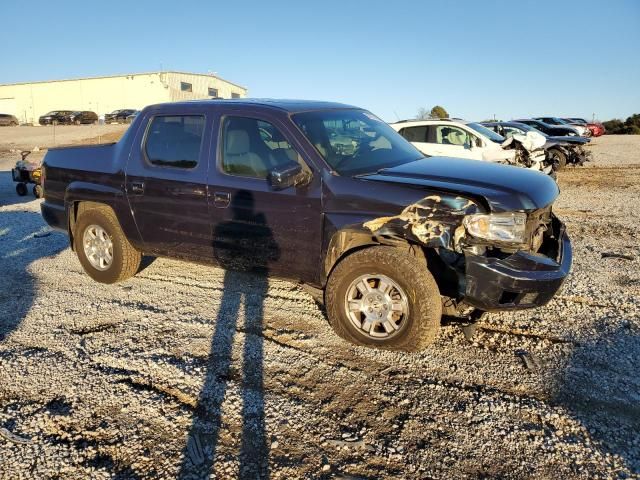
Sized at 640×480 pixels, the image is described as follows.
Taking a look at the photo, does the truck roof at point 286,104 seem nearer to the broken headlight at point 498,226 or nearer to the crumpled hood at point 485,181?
the crumpled hood at point 485,181

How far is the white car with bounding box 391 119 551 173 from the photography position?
1078 cm

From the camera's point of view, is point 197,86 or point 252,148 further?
point 197,86

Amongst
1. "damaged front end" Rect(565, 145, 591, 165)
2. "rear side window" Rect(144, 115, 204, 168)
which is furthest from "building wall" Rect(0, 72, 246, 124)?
"rear side window" Rect(144, 115, 204, 168)

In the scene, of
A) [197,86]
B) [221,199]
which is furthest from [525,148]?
[197,86]

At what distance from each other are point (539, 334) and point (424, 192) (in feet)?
5.27

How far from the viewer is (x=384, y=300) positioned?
142 inches

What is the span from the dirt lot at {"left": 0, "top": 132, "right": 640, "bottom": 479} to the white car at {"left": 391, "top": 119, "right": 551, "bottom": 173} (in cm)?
606

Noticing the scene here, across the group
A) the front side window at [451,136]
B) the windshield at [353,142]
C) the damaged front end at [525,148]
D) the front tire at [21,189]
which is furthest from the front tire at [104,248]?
the damaged front end at [525,148]

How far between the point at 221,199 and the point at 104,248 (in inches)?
75.3

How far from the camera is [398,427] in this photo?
281cm

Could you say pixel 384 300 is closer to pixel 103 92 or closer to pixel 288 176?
pixel 288 176

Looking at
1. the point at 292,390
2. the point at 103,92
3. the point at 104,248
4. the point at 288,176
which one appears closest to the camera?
the point at 292,390

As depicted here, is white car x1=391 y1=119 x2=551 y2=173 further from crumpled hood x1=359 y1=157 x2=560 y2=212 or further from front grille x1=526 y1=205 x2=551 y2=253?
front grille x1=526 y1=205 x2=551 y2=253

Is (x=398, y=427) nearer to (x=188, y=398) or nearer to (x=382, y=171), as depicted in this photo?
(x=188, y=398)
